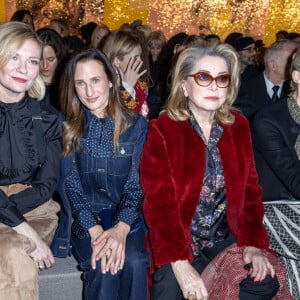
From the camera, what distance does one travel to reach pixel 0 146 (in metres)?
2.33

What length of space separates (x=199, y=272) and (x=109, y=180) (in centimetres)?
67

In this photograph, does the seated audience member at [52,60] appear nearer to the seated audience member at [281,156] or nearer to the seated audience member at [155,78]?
the seated audience member at [155,78]

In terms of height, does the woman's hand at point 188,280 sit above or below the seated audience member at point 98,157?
below

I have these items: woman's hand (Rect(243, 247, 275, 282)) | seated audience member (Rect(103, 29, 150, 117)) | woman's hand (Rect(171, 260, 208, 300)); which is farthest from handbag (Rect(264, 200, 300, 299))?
seated audience member (Rect(103, 29, 150, 117))

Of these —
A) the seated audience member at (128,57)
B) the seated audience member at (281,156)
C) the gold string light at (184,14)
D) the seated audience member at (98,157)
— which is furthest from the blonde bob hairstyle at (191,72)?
the gold string light at (184,14)

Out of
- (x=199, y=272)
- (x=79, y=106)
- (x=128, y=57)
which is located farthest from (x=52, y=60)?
(x=199, y=272)

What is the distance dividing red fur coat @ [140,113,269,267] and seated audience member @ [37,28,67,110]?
1.60 metres

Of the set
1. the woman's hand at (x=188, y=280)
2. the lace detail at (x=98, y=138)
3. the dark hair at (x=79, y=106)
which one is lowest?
the woman's hand at (x=188, y=280)

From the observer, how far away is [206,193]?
2.40 m

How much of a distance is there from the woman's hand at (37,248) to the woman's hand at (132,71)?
6.44ft

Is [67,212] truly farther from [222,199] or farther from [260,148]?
[260,148]

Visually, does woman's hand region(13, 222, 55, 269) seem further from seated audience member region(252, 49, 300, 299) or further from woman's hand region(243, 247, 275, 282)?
seated audience member region(252, 49, 300, 299)

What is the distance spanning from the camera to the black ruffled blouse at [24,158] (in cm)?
233

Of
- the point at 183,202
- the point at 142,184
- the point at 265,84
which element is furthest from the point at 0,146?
the point at 265,84
